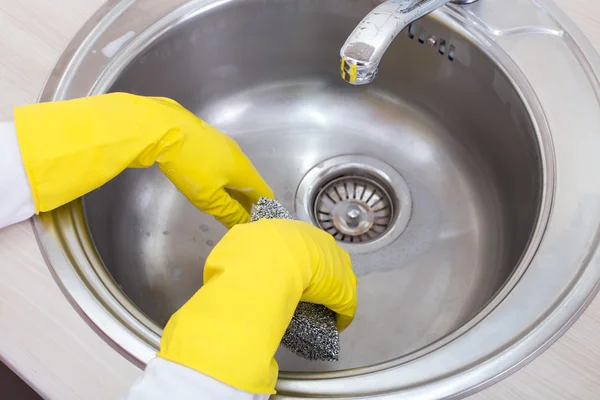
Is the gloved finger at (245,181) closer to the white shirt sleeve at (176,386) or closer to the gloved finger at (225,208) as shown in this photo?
the gloved finger at (225,208)

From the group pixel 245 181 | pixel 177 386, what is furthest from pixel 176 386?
pixel 245 181

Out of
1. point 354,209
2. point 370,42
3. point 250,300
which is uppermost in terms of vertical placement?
point 370,42

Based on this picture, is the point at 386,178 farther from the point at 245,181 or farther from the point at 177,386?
the point at 177,386

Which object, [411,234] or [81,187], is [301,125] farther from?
[81,187]

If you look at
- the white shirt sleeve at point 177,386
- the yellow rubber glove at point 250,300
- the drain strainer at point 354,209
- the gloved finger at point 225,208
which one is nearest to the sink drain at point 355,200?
the drain strainer at point 354,209

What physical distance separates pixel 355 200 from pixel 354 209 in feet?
0.07

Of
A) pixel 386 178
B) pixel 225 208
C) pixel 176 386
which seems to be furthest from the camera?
pixel 386 178

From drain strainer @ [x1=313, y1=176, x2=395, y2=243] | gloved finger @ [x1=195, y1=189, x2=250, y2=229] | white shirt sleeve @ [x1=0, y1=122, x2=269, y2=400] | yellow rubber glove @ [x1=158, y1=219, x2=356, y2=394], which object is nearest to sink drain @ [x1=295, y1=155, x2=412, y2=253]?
drain strainer @ [x1=313, y1=176, x2=395, y2=243]

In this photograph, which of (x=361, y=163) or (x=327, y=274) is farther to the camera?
(x=361, y=163)

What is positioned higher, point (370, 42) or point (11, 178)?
point (370, 42)

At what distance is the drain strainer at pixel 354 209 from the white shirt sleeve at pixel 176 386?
40cm

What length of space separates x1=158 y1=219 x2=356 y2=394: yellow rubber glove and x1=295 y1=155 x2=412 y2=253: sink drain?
22cm

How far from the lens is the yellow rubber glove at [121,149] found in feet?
1.92

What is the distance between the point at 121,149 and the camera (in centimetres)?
63
